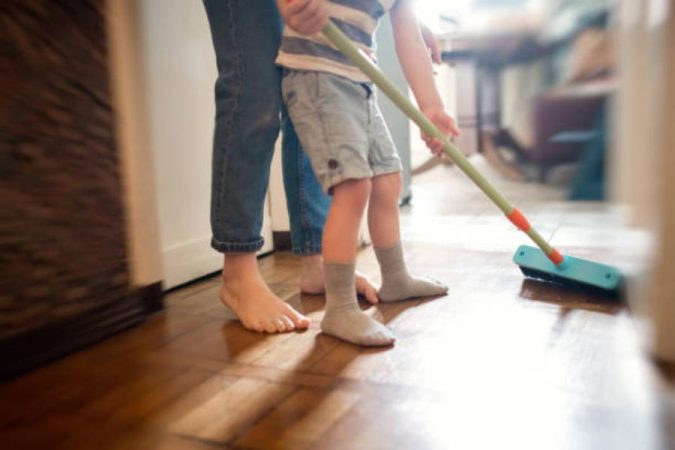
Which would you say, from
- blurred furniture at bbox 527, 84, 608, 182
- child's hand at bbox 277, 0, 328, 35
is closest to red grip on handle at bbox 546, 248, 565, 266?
child's hand at bbox 277, 0, 328, 35

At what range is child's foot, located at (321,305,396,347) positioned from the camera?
0.73m

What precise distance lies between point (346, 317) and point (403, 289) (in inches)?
7.4

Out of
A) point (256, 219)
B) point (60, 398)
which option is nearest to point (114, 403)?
point (60, 398)

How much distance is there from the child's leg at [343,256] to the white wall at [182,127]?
1.19 feet

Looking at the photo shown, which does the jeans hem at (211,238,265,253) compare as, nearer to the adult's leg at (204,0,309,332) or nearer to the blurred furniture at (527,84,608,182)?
the adult's leg at (204,0,309,332)

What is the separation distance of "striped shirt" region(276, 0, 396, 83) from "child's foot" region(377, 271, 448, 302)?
30 cm

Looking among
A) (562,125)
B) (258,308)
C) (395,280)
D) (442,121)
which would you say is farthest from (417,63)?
(562,125)

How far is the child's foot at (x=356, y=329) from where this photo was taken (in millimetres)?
728

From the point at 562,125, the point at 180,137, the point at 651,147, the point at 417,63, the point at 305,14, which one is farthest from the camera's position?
the point at 180,137

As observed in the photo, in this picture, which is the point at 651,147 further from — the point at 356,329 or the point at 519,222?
the point at 519,222

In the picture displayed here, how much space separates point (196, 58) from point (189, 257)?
36 cm

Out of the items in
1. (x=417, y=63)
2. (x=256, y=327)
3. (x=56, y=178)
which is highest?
(x=417, y=63)

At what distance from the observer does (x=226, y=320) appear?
87cm

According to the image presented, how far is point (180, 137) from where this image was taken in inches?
41.7
